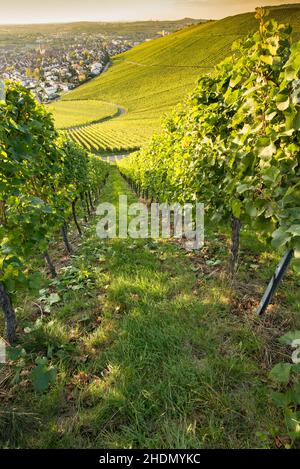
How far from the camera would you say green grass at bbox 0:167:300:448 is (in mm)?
2625

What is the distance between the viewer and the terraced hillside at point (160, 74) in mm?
91450

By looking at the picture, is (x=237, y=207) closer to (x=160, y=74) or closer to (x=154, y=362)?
(x=154, y=362)

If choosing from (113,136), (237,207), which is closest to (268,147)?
(237,207)

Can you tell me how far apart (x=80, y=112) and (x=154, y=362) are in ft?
386

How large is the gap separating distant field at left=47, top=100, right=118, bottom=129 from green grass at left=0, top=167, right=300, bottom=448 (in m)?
95.3

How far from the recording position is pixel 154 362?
3.31 m

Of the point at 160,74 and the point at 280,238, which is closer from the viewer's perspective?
the point at 280,238

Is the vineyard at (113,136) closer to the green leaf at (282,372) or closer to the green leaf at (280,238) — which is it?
the green leaf at (280,238)

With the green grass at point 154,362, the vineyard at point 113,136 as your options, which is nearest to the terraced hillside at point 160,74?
the vineyard at point 113,136

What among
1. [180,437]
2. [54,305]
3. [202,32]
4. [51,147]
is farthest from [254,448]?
[202,32]

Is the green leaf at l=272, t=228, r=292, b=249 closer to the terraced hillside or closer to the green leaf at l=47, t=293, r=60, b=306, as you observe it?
the green leaf at l=47, t=293, r=60, b=306

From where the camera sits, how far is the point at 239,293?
15.0 ft
